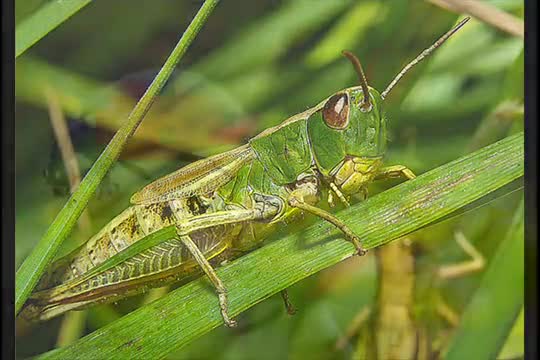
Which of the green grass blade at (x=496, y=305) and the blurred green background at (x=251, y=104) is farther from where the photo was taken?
the green grass blade at (x=496, y=305)

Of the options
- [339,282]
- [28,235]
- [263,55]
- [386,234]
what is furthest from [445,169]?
[28,235]

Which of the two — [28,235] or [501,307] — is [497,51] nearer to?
[501,307]

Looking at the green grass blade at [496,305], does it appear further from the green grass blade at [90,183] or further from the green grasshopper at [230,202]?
the green grass blade at [90,183]

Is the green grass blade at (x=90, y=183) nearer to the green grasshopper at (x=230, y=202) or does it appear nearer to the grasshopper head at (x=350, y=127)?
the green grasshopper at (x=230, y=202)

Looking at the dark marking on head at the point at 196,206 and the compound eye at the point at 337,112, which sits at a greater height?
the compound eye at the point at 337,112

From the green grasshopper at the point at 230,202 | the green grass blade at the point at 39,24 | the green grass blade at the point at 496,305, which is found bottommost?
the green grass blade at the point at 496,305

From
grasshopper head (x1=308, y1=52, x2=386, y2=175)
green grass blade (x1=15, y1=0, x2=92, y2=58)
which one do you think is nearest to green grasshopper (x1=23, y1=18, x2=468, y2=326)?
grasshopper head (x1=308, y1=52, x2=386, y2=175)

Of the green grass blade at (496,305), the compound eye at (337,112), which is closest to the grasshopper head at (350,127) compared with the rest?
the compound eye at (337,112)

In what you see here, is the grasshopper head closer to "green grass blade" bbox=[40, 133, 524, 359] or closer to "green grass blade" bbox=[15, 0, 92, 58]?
"green grass blade" bbox=[40, 133, 524, 359]
